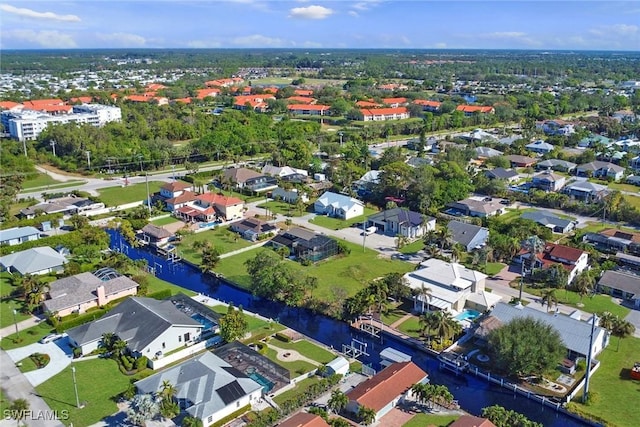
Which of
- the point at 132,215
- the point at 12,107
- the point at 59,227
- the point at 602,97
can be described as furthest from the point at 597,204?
the point at 12,107

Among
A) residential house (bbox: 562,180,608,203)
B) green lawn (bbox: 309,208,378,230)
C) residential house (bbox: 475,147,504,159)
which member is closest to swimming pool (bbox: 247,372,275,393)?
green lawn (bbox: 309,208,378,230)

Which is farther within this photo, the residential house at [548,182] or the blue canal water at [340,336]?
the residential house at [548,182]

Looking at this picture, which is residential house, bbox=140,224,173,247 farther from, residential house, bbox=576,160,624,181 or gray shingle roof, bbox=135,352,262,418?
residential house, bbox=576,160,624,181

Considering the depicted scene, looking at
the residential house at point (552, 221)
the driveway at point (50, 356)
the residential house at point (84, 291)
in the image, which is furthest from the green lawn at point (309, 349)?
the residential house at point (552, 221)

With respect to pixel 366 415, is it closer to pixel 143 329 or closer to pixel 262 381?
pixel 262 381

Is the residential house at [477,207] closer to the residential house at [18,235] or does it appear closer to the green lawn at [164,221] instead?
the green lawn at [164,221]

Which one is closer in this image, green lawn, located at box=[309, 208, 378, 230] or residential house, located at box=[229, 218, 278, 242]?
residential house, located at box=[229, 218, 278, 242]

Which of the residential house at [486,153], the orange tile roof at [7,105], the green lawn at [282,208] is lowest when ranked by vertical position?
the green lawn at [282,208]
